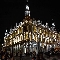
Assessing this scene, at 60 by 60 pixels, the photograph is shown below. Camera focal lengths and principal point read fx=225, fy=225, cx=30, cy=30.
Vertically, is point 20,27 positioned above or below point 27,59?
above

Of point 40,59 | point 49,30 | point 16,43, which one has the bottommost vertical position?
point 40,59

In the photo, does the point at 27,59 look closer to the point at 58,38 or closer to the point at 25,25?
the point at 25,25

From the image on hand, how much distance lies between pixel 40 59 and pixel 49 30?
209 feet

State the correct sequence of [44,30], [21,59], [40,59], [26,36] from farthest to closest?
[44,30] → [26,36] → [21,59] → [40,59]

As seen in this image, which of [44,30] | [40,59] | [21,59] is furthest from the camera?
[44,30]

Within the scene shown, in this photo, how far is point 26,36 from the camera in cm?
7225

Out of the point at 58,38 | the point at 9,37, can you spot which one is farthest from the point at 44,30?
the point at 9,37

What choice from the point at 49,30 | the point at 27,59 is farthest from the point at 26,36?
the point at 27,59

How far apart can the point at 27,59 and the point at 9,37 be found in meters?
57.4

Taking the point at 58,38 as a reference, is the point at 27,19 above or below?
above

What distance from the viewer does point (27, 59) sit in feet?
81.3

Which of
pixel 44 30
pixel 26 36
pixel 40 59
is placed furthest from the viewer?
pixel 44 30

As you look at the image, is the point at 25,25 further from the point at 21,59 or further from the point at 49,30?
the point at 21,59

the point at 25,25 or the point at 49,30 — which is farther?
the point at 49,30
